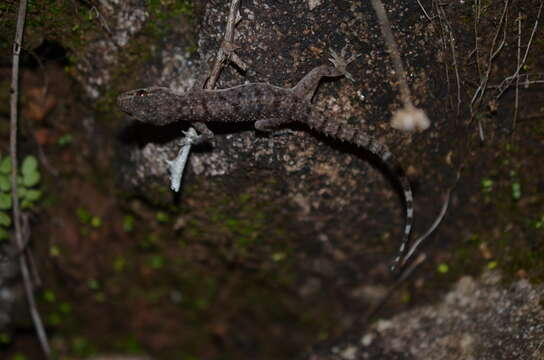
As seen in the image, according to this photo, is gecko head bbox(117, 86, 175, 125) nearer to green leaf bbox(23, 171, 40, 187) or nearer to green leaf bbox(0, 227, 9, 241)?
green leaf bbox(23, 171, 40, 187)

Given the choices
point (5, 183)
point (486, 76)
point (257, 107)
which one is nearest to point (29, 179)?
point (5, 183)

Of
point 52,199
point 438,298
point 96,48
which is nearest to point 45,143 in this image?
point 52,199

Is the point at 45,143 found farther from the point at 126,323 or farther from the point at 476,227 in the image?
the point at 476,227

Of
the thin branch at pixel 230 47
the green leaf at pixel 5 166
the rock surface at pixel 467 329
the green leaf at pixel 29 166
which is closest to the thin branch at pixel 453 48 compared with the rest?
the thin branch at pixel 230 47

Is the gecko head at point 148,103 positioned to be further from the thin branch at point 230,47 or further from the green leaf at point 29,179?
the green leaf at point 29,179

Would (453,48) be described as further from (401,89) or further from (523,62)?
(523,62)
